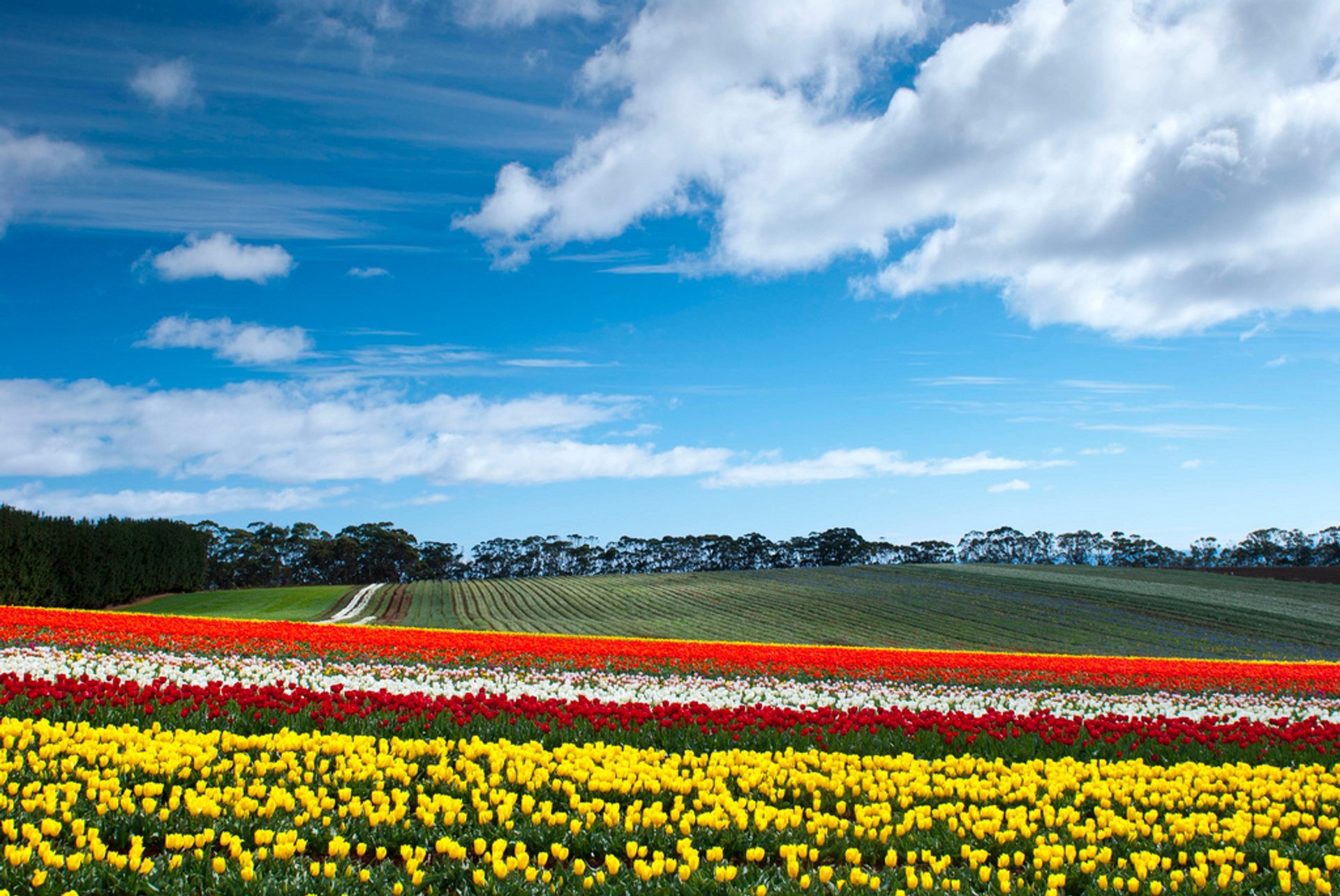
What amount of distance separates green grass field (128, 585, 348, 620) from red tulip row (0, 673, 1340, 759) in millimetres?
44658

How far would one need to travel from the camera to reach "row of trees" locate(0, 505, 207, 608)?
5100 cm

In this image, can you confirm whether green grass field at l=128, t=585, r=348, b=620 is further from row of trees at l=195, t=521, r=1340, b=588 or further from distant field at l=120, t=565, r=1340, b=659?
row of trees at l=195, t=521, r=1340, b=588

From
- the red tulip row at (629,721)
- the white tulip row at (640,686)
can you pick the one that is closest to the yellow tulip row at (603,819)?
the red tulip row at (629,721)

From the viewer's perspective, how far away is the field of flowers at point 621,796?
228 inches

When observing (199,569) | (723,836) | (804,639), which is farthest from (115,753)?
(199,569)

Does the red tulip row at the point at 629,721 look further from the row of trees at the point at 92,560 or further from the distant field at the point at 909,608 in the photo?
the row of trees at the point at 92,560

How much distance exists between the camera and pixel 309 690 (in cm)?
1130

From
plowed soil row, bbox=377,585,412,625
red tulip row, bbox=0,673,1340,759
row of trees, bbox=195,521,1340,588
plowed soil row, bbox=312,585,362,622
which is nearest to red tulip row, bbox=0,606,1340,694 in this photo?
red tulip row, bbox=0,673,1340,759

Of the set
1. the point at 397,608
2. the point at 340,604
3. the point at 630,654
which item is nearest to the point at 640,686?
the point at 630,654

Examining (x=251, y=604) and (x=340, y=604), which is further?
(x=340, y=604)

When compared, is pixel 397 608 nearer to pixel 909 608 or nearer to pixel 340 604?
pixel 340 604

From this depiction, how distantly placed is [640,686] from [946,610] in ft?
140

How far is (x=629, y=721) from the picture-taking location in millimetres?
10664

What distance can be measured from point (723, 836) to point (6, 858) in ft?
15.0
